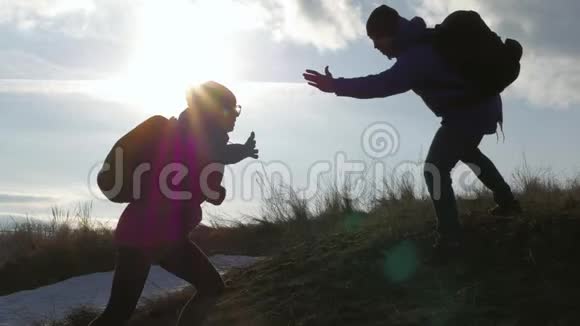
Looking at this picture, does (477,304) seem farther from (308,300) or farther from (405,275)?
(308,300)

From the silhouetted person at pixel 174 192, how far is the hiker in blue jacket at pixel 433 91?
0.74 m

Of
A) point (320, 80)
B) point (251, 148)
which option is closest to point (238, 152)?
point (251, 148)

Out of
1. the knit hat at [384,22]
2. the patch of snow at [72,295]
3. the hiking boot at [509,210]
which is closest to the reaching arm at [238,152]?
the knit hat at [384,22]

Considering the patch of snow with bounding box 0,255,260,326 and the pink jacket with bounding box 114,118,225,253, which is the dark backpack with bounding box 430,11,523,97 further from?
the patch of snow with bounding box 0,255,260,326

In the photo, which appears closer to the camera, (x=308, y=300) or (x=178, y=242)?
(x=178, y=242)

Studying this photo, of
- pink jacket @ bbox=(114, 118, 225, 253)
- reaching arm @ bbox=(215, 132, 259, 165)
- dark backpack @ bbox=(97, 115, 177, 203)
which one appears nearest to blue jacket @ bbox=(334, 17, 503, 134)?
reaching arm @ bbox=(215, 132, 259, 165)

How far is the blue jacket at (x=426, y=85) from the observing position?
14.6 ft

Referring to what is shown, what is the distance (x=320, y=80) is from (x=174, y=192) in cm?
121

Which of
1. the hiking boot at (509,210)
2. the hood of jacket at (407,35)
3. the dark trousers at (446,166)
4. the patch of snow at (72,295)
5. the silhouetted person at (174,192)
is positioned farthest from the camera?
the patch of snow at (72,295)

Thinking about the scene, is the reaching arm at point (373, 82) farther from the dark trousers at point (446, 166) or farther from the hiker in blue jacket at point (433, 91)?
the dark trousers at point (446, 166)

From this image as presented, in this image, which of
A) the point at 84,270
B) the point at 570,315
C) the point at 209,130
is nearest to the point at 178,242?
the point at 209,130

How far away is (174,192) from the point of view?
3902mm

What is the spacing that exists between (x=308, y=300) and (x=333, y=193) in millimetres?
6243

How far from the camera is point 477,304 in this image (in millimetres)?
4445
